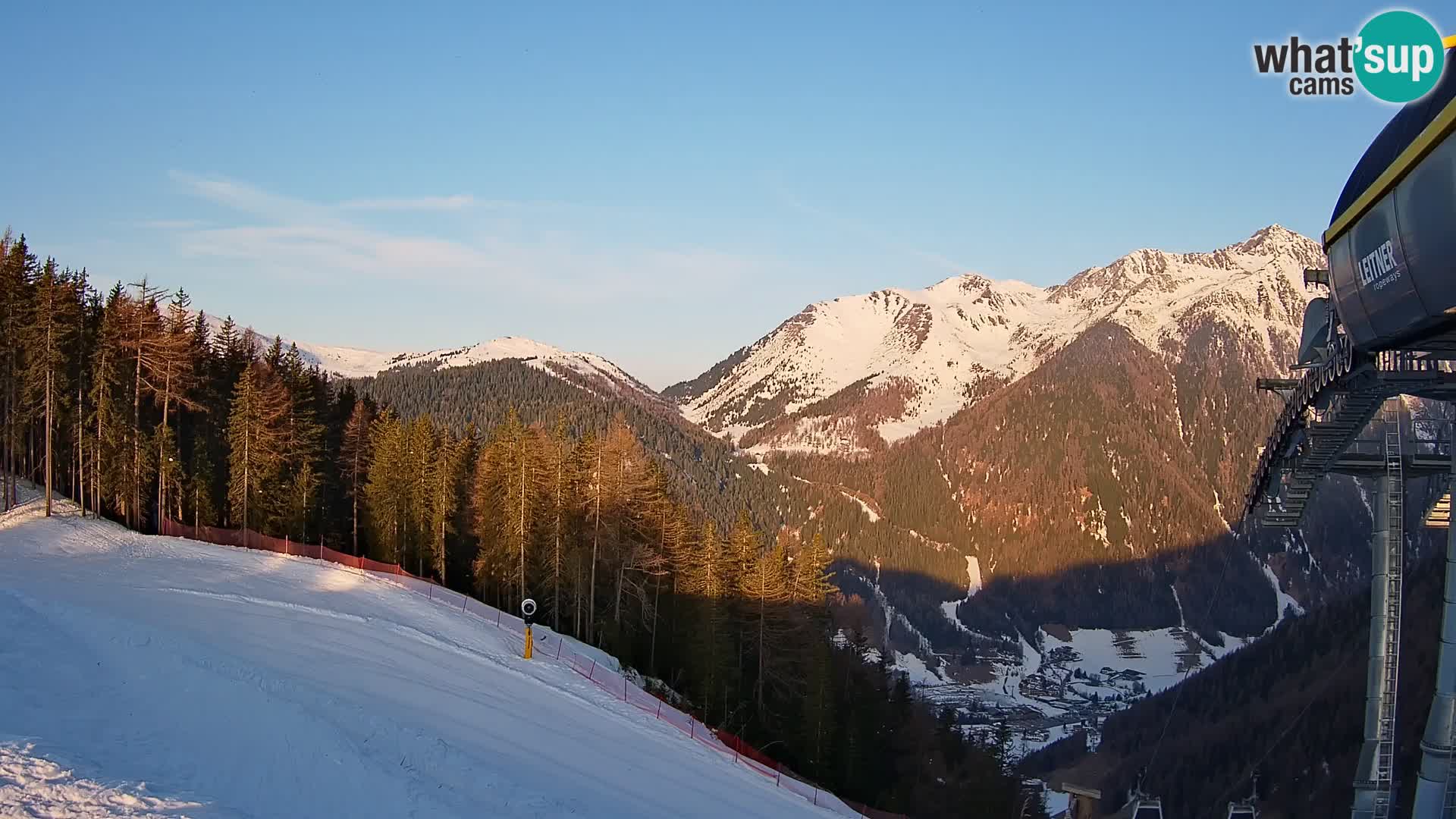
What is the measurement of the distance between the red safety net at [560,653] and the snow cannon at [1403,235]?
20.4 meters

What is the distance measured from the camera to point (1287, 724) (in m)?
63.9

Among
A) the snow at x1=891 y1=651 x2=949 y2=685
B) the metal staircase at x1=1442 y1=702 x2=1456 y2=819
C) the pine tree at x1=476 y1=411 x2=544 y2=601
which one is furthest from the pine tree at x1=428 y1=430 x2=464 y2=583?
the snow at x1=891 y1=651 x2=949 y2=685

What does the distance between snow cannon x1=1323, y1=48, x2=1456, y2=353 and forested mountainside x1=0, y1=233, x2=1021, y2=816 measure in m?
34.5

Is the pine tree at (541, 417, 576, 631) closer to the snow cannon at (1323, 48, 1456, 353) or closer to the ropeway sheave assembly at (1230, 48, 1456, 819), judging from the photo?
the ropeway sheave assembly at (1230, 48, 1456, 819)

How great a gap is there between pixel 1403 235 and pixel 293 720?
61.4 ft

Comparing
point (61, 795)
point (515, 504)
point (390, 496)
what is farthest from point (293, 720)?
point (390, 496)

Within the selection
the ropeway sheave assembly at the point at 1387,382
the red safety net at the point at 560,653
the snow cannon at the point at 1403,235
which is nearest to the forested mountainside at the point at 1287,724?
the red safety net at the point at 560,653

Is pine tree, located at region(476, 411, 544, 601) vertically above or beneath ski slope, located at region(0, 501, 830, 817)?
above

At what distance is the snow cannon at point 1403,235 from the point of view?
12.4 m

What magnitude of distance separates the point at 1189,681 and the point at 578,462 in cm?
7598

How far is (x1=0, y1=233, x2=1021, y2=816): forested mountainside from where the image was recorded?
4853 centimetres

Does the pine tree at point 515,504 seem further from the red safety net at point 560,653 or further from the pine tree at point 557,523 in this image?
the red safety net at point 560,653

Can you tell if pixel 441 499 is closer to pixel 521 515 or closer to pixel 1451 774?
pixel 521 515

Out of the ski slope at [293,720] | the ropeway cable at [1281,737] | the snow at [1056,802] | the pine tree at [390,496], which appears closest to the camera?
the ski slope at [293,720]
